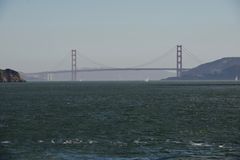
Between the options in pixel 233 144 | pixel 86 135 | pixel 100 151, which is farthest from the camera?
pixel 86 135

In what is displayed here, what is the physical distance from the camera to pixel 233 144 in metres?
35.9

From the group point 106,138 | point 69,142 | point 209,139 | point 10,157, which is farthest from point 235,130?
point 10,157

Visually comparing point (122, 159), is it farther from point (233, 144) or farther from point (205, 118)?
point (205, 118)

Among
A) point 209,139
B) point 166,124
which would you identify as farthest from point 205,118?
point 209,139

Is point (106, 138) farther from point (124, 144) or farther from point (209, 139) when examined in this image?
point (209, 139)

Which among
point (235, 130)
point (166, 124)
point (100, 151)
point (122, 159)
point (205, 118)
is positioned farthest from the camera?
point (205, 118)

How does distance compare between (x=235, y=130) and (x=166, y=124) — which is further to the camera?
(x=166, y=124)

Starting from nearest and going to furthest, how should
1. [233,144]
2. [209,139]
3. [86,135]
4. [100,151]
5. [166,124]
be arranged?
[100,151]
[233,144]
[209,139]
[86,135]
[166,124]

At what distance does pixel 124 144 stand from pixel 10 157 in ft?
26.0

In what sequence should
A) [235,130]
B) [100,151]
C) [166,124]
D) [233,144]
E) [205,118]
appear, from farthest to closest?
1. [205,118]
2. [166,124]
3. [235,130]
4. [233,144]
5. [100,151]

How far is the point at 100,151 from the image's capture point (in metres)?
33.1

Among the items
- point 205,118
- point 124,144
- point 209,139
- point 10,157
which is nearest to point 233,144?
point 209,139

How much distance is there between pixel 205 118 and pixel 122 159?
28.5 meters

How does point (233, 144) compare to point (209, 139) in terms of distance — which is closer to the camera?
point (233, 144)
